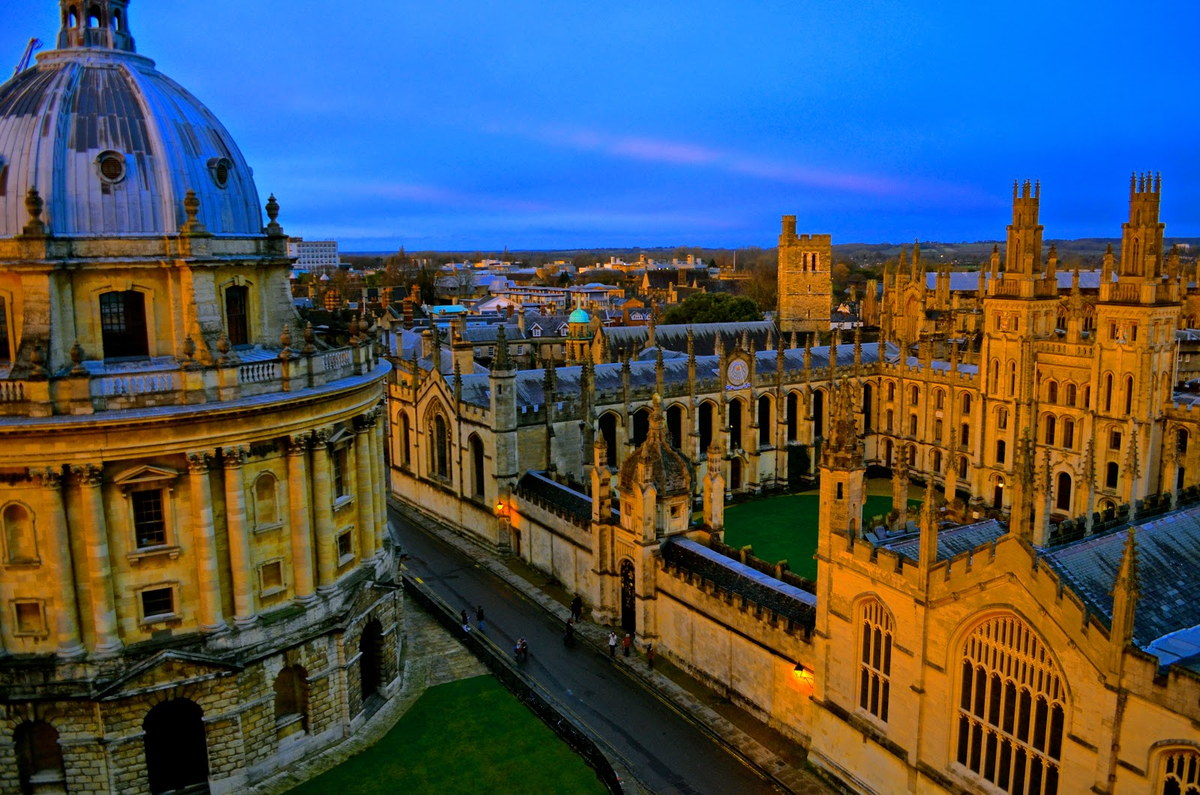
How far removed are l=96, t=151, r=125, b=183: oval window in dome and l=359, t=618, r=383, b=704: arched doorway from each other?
1516 cm

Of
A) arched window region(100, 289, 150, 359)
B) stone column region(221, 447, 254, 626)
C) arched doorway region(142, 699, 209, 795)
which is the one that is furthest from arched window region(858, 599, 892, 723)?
arched window region(100, 289, 150, 359)

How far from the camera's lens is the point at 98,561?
72.9 feet

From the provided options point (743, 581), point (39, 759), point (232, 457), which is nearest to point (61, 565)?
point (232, 457)

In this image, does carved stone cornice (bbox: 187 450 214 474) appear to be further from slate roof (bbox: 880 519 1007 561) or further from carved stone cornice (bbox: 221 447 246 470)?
slate roof (bbox: 880 519 1007 561)

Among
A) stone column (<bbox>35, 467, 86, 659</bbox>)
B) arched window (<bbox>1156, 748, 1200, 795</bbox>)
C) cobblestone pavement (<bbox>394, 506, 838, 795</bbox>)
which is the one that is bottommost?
cobblestone pavement (<bbox>394, 506, 838, 795</bbox>)

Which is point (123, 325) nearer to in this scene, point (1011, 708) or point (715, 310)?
point (1011, 708)

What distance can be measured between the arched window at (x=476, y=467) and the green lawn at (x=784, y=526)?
12.8 metres

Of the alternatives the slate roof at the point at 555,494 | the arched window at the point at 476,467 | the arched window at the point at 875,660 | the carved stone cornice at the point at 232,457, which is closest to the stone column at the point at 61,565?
the carved stone cornice at the point at 232,457

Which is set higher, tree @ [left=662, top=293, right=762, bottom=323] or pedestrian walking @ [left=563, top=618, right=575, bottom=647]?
tree @ [left=662, top=293, right=762, bottom=323]

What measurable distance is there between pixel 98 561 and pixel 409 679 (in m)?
11.6

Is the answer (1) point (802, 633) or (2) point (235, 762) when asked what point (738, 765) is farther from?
(2) point (235, 762)

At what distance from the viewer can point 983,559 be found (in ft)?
61.6

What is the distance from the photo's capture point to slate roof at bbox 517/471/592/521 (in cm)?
3672

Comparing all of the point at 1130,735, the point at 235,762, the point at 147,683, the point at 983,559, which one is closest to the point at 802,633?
the point at 983,559
